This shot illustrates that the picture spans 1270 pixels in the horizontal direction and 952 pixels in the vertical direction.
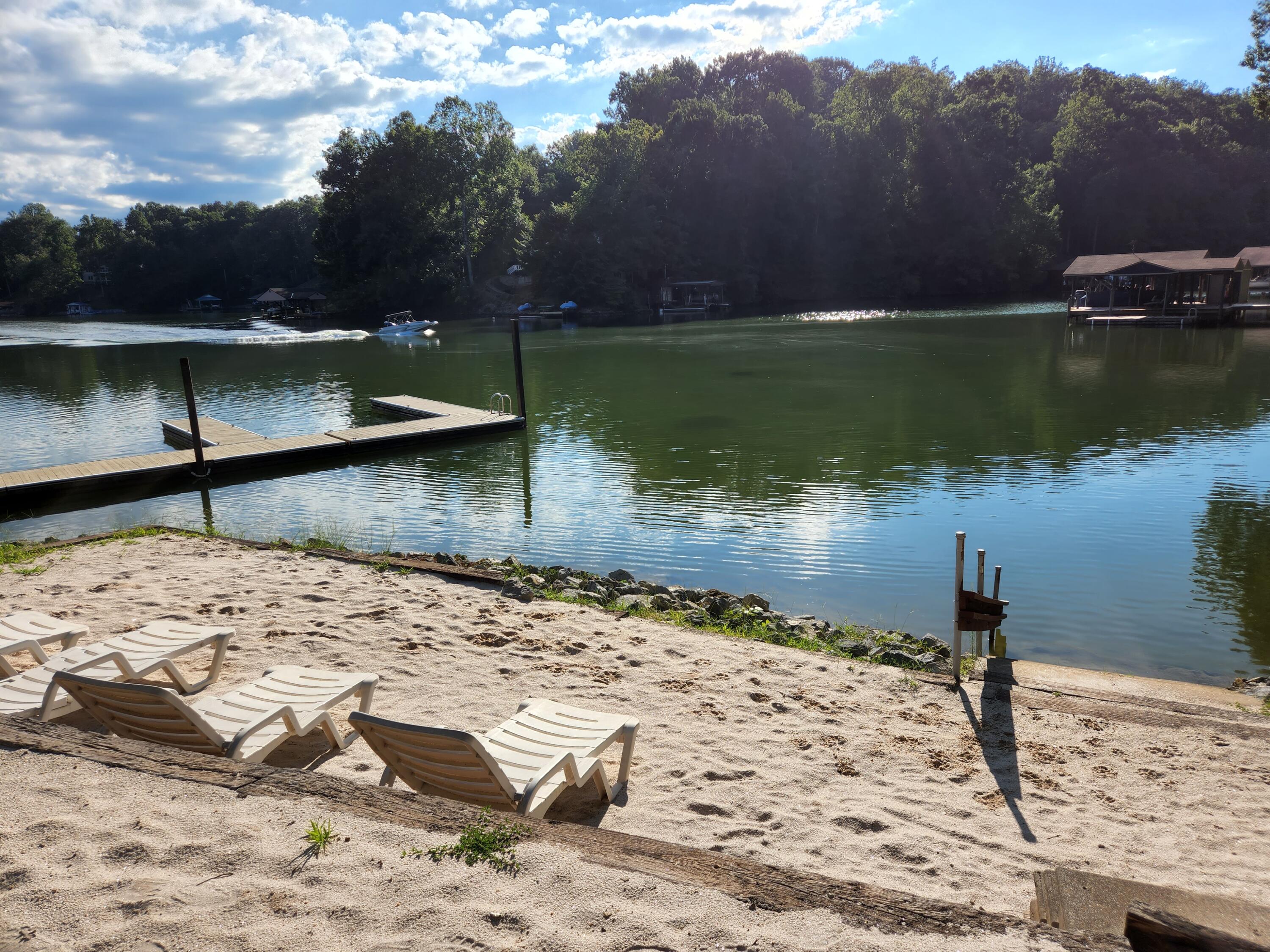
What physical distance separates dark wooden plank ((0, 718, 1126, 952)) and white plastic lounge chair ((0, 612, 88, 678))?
5.17 feet

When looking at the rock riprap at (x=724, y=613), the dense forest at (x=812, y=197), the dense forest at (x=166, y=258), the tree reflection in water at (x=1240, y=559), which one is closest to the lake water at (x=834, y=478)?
the tree reflection in water at (x=1240, y=559)

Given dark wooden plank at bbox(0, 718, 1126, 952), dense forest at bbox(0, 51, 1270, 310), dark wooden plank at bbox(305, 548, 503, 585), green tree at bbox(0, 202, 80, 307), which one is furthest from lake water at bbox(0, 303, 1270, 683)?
green tree at bbox(0, 202, 80, 307)

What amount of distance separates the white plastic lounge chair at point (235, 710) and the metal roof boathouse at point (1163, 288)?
155 feet

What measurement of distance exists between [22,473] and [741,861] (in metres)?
15.3

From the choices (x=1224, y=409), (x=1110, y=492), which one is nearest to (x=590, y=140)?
(x=1224, y=409)

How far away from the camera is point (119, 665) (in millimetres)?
4801

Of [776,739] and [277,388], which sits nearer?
[776,739]

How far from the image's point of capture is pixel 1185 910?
9.18ft

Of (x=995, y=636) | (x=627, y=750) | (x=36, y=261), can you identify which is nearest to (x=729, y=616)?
(x=995, y=636)

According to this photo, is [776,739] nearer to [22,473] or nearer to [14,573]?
[14,573]

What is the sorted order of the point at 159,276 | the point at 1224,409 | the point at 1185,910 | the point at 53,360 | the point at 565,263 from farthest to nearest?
the point at 159,276
the point at 565,263
the point at 53,360
the point at 1224,409
the point at 1185,910

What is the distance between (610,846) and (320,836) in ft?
3.62

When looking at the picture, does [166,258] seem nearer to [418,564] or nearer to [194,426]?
[194,426]

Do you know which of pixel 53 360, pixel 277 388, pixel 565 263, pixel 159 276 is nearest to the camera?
pixel 277 388
